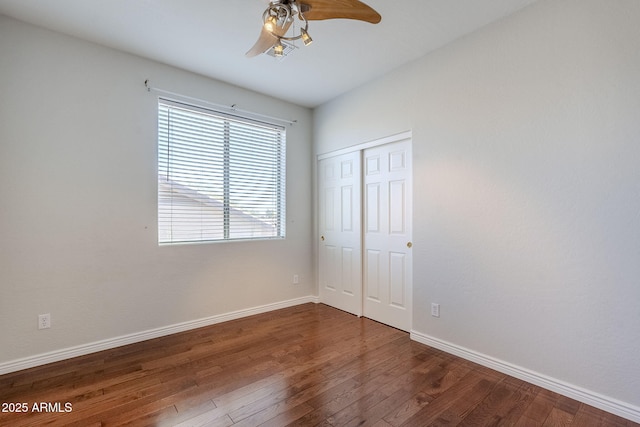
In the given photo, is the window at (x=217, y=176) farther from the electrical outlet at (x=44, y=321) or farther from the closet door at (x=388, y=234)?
the closet door at (x=388, y=234)

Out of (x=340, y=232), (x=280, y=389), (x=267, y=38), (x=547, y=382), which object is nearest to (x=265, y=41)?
(x=267, y=38)

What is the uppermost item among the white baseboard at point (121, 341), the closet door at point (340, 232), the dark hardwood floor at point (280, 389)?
the closet door at point (340, 232)

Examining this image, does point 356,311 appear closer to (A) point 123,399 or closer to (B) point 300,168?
(B) point 300,168

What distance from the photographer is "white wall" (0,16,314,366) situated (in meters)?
2.30

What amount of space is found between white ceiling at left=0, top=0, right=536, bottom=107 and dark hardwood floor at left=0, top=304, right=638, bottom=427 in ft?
8.25

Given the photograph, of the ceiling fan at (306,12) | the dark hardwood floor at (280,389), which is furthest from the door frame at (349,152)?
the ceiling fan at (306,12)

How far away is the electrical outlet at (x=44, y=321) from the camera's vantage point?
93.7 inches

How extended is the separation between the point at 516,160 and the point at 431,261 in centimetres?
110

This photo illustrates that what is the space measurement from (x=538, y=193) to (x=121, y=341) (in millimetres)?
3743

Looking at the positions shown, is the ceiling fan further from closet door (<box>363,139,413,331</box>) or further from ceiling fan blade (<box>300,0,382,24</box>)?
closet door (<box>363,139,413,331</box>)

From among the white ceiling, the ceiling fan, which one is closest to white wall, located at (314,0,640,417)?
the white ceiling

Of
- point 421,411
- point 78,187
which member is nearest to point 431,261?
point 421,411

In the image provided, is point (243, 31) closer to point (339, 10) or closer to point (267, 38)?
point (267, 38)

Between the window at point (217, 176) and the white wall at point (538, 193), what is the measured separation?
185 cm
